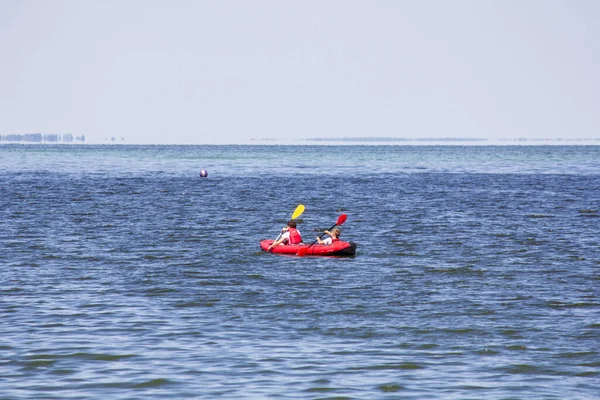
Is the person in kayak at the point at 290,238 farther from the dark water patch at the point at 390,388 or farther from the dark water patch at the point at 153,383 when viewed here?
the dark water patch at the point at 390,388

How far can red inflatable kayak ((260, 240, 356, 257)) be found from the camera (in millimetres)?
30891

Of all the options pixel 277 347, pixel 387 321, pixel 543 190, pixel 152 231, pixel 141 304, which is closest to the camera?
pixel 277 347

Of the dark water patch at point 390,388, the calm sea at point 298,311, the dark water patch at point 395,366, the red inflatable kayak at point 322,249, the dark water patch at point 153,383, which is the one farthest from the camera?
the red inflatable kayak at point 322,249

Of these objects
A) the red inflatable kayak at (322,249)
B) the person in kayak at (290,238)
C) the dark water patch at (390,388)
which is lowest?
the dark water patch at (390,388)

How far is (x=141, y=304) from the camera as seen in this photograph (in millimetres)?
22391

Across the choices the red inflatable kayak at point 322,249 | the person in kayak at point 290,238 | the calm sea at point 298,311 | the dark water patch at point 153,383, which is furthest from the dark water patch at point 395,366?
the person in kayak at point 290,238

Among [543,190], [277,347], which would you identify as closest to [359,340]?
[277,347]

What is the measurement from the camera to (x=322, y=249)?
103 ft

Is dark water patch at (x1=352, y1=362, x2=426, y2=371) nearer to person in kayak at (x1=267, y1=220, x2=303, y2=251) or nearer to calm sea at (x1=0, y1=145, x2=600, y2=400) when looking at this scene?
calm sea at (x1=0, y1=145, x2=600, y2=400)

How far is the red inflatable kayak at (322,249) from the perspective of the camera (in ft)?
101

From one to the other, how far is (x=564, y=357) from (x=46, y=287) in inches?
528

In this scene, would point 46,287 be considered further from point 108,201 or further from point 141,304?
point 108,201

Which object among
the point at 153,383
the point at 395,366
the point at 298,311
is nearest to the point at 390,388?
the point at 395,366

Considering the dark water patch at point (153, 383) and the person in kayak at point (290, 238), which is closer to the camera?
the dark water patch at point (153, 383)
